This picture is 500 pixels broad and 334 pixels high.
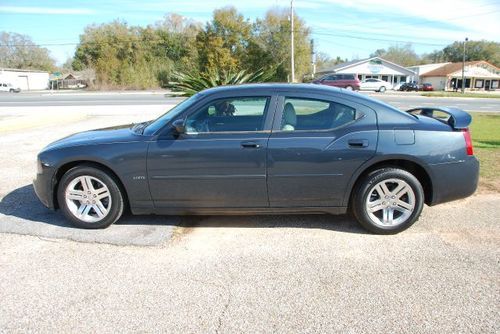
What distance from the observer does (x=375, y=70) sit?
6084 centimetres

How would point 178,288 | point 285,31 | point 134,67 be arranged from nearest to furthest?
point 178,288
point 285,31
point 134,67

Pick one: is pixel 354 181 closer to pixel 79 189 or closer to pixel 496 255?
pixel 496 255

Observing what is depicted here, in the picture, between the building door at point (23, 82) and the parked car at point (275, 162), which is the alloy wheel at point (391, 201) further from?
the building door at point (23, 82)

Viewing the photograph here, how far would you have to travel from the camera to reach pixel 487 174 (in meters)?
5.91

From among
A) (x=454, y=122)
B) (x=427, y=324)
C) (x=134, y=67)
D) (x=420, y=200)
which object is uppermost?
(x=134, y=67)

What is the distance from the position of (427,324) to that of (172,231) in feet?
8.32

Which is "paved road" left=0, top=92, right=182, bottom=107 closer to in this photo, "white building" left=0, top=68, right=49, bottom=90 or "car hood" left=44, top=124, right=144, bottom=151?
"car hood" left=44, top=124, right=144, bottom=151

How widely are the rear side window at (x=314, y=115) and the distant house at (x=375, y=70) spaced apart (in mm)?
57880

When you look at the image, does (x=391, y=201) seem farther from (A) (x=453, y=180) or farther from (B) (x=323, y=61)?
(B) (x=323, y=61)

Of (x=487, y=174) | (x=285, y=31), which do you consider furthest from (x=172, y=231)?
(x=285, y=31)

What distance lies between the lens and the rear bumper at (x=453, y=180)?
3.89 metres

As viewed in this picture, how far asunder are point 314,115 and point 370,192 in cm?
97

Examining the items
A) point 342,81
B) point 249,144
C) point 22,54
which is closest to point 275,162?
point 249,144

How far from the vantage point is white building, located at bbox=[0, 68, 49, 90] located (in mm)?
Answer: 68125
